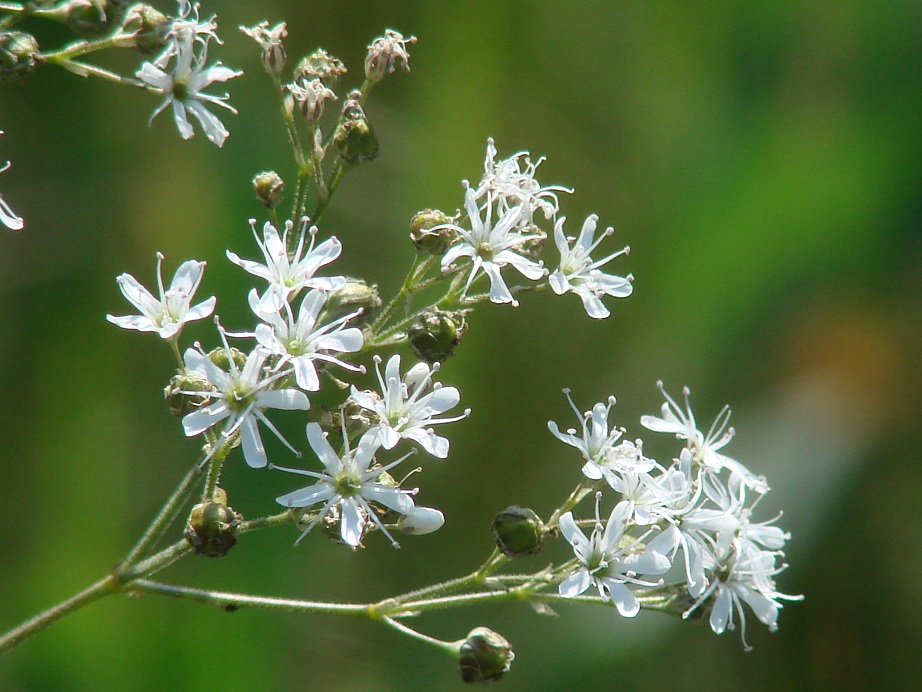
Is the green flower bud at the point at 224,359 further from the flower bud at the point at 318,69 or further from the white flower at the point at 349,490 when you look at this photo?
the flower bud at the point at 318,69

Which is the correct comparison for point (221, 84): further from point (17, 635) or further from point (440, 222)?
point (17, 635)

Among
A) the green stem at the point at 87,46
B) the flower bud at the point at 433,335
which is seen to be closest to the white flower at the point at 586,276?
the flower bud at the point at 433,335

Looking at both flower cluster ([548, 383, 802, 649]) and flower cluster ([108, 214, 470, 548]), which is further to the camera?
flower cluster ([548, 383, 802, 649])

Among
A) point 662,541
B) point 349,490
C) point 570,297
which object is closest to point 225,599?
point 349,490

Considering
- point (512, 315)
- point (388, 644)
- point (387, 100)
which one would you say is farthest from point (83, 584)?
point (387, 100)

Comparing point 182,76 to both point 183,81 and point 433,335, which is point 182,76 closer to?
point 183,81

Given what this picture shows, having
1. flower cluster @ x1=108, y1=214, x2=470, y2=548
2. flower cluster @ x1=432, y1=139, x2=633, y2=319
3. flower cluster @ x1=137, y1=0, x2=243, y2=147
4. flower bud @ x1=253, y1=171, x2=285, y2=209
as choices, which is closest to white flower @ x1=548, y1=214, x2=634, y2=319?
flower cluster @ x1=432, y1=139, x2=633, y2=319

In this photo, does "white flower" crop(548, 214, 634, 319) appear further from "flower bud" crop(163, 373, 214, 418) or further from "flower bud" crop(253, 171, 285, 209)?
"flower bud" crop(163, 373, 214, 418)


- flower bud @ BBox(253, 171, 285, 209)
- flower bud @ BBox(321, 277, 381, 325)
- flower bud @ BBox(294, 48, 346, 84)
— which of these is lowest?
flower bud @ BBox(321, 277, 381, 325)
